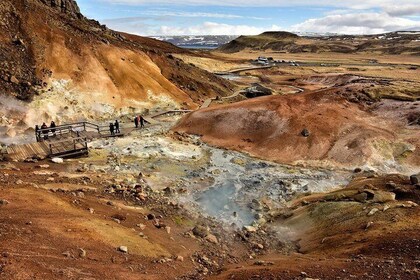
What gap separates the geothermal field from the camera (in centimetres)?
1575

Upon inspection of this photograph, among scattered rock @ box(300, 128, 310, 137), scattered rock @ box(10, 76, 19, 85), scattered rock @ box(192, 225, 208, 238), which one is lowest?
scattered rock @ box(192, 225, 208, 238)

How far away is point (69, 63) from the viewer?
49375mm

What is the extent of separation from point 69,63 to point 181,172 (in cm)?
2616

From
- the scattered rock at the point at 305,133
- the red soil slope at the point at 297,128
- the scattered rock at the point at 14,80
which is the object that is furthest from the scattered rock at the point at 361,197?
the scattered rock at the point at 14,80

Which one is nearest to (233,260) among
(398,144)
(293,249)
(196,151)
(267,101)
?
(293,249)

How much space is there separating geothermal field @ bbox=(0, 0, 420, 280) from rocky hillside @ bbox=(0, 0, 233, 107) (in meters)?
0.19

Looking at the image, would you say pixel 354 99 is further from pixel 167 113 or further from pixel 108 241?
pixel 108 241

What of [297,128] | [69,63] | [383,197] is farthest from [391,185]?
[69,63]

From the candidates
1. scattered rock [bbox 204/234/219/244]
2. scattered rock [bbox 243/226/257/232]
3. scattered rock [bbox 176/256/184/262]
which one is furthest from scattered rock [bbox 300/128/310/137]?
scattered rock [bbox 176/256/184/262]

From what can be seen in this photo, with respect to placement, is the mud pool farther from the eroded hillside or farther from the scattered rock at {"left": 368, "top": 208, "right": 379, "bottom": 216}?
the eroded hillside

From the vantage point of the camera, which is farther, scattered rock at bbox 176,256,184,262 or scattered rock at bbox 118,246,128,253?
scattered rock at bbox 176,256,184,262

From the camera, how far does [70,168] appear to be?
28.8m

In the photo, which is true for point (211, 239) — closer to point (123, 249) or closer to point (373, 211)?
point (123, 249)

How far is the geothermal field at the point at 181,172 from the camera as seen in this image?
51.7 ft
